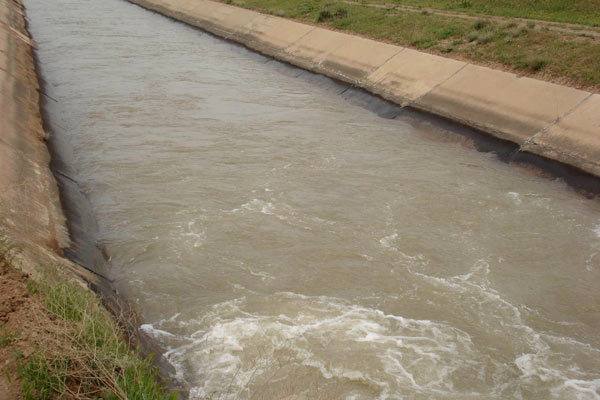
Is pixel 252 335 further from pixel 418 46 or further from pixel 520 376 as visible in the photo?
pixel 418 46

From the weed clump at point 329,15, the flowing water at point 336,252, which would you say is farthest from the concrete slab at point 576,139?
the weed clump at point 329,15

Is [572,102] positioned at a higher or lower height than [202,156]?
higher

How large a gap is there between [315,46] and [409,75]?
6.27 meters

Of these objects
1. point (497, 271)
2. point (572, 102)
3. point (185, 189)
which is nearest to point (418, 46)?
point (572, 102)

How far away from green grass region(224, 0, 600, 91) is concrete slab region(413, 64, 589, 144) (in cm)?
82

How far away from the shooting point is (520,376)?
6.80 metres

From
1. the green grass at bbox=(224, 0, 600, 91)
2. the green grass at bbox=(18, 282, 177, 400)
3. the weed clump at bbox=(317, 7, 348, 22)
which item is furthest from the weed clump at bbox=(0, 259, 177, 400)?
the weed clump at bbox=(317, 7, 348, 22)

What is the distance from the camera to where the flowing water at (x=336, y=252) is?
6.95m

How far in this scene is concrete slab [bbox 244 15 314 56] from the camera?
2520cm

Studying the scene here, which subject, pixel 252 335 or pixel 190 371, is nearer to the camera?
pixel 190 371

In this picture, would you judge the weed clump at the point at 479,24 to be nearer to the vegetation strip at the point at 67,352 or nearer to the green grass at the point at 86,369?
the vegetation strip at the point at 67,352

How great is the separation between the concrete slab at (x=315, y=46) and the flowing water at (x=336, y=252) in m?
5.18

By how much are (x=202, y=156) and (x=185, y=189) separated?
1.96m

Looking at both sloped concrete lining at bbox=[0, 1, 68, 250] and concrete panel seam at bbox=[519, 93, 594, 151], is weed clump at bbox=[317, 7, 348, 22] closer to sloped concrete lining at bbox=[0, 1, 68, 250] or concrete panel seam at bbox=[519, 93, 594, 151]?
sloped concrete lining at bbox=[0, 1, 68, 250]
